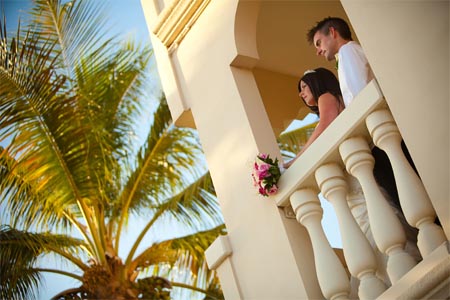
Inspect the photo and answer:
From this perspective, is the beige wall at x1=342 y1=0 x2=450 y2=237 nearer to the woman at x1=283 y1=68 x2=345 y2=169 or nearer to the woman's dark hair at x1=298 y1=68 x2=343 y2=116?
the woman at x1=283 y1=68 x2=345 y2=169

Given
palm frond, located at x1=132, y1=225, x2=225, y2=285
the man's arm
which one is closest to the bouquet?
the man's arm

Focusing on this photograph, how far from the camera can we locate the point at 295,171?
17.7 ft

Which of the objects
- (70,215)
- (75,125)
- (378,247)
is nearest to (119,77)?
(75,125)

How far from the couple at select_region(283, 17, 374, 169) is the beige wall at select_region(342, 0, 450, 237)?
459 millimetres

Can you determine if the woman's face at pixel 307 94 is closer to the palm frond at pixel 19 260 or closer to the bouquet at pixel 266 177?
the bouquet at pixel 266 177

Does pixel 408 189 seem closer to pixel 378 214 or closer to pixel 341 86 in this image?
pixel 378 214

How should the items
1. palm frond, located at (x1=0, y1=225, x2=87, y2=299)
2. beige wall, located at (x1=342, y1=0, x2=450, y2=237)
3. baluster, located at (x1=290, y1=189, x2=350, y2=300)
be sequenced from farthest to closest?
palm frond, located at (x1=0, y1=225, x2=87, y2=299)
baluster, located at (x1=290, y1=189, x2=350, y2=300)
beige wall, located at (x1=342, y1=0, x2=450, y2=237)

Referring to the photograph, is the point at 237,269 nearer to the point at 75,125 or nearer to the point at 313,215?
the point at 313,215

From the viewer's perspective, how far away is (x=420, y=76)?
4.43 m

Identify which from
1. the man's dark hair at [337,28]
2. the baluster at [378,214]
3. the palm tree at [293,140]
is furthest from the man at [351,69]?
the palm tree at [293,140]

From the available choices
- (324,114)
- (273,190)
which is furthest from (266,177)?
(324,114)

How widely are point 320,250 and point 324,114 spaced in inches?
41.8

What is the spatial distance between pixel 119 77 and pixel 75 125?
1587 millimetres

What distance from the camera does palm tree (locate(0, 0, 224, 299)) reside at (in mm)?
12078
